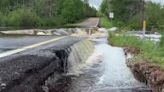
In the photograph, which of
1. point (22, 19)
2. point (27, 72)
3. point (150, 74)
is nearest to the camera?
point (27, 72)

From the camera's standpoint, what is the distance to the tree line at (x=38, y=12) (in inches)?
2608

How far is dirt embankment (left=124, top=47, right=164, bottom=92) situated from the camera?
11227 mm

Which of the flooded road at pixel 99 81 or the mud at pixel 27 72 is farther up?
the mud at pixel 27 72

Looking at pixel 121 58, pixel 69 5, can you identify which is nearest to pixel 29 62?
pixel 121 58

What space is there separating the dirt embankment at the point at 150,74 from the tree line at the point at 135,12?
121 ft

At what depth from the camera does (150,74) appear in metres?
12.3

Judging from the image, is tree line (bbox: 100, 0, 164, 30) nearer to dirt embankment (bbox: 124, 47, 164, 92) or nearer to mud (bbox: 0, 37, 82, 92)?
dirt embankment (bbox: 124, 47, 164, 92)

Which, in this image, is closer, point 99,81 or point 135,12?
point 99,81

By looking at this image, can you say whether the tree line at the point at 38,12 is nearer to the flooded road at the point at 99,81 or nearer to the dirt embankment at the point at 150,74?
the flooded road at the point at 99,81

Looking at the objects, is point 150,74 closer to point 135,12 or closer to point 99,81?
point 99,81

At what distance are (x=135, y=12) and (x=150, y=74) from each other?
48.0m

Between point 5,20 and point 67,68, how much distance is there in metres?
51.6

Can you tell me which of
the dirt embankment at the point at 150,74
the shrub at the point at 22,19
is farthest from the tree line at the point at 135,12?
the dirt embankment at the point at 150,74

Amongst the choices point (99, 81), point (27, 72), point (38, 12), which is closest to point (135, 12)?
point (38, 12)
